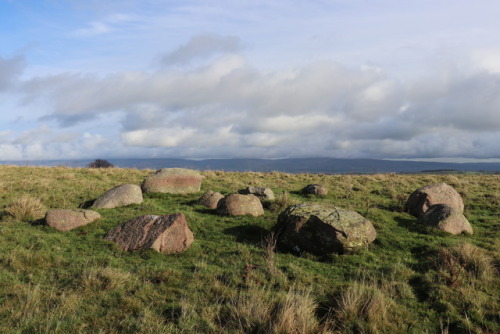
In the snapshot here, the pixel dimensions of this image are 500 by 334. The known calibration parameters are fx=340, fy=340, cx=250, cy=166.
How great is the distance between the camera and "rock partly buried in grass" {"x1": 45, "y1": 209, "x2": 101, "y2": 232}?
1267 centimetres

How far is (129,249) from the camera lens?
10992mm

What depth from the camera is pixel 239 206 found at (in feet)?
50.3

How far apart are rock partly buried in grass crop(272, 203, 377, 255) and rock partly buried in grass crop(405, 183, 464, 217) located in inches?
252

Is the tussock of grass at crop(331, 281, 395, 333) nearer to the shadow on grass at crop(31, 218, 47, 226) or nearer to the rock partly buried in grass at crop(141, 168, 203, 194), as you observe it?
the shadow on grass at crop(31, 218, 47, 226)

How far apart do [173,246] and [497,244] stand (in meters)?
11.4

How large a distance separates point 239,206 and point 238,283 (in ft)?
22.9

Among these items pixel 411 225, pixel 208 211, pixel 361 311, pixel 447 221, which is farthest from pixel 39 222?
pixel 447 221

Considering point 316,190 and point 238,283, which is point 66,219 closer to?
point 238,283

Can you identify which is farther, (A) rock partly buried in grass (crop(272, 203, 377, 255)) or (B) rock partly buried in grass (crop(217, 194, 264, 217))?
(B) rock partly buried in grass (crop(217, 194, 264, 217))

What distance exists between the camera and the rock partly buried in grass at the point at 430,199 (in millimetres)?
16969

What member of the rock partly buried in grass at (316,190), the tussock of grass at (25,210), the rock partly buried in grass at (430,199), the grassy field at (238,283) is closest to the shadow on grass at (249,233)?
the grassy field at (238,283)

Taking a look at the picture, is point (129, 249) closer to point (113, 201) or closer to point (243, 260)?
point (243, 260)

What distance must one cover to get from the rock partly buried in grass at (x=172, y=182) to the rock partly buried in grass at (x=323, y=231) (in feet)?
33.2

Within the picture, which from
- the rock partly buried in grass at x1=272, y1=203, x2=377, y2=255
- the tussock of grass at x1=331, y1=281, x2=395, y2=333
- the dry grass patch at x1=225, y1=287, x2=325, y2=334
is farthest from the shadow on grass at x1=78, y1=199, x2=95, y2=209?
the tussock of grass at x1=331, y1=281, x2=395, y2=333
